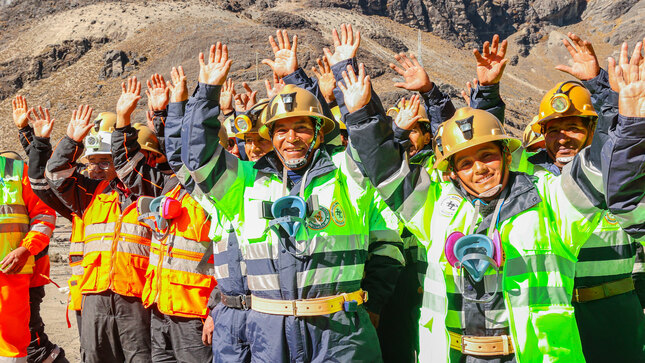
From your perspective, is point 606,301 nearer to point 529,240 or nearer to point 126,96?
point 529,240

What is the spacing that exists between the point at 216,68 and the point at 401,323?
2847 millimetres

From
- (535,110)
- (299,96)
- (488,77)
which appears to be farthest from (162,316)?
(535,110)

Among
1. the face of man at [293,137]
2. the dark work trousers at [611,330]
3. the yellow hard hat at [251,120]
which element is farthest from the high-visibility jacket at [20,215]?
the dark work trousers at [611,330]

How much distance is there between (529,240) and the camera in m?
3.41

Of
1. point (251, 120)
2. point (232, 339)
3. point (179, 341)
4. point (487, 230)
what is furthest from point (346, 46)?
point (179, 341)

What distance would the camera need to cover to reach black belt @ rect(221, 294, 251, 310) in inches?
169

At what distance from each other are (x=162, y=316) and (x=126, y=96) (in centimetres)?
200

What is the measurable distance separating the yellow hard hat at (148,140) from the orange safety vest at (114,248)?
0.59 metres

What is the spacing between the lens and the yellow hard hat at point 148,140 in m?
6.50

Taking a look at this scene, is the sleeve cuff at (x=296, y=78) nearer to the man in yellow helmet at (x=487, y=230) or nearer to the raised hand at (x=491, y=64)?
the man in yellow helmet at (x=487, y=230)

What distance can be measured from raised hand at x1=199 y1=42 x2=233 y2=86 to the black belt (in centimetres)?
144

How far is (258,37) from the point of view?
5516cm

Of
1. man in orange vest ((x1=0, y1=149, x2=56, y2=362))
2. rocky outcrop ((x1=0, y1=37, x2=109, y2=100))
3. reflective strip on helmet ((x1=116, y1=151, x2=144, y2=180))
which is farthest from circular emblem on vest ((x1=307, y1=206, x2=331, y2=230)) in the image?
rocky outcrop ((x1=0, y1=37, x2=109, y2=100))

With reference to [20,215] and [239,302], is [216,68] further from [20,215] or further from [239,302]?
[20,215]
